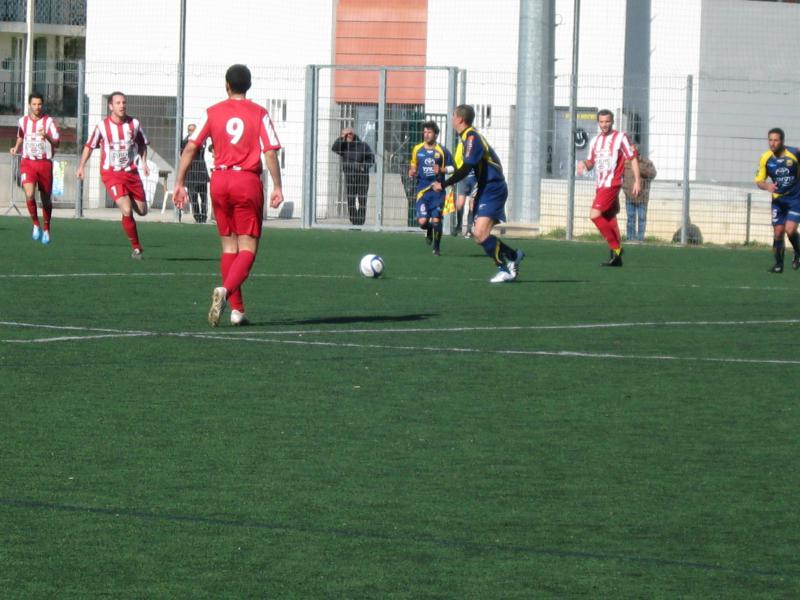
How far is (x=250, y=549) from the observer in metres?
5.91

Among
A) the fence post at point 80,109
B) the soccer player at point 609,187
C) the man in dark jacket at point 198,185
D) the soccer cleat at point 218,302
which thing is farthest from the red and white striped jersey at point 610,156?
the fence post at point 80,109

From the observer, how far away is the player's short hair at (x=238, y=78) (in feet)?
41.1

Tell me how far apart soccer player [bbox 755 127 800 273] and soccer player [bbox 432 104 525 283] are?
446cm

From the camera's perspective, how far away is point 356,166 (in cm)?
3116

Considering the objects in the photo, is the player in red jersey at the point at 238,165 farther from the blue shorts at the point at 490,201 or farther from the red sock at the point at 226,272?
the blue shorts at the point at 490,201

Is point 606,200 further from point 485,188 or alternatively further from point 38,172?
point 38,172

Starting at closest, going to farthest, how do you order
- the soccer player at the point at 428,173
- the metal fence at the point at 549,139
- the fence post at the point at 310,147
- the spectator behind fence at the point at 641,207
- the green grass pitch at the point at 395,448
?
the green grass pitch at the point at 395,448 < the soccer player at the point at 428,173 < the spectator behind fence at the point at 641,207 < the metal fence at the point at 549,139 < the fence post at the point at 310,147

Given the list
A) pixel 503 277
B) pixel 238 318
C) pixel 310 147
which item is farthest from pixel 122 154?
pixel 310 147

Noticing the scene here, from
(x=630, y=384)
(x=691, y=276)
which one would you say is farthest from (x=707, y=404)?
(x=691, y=276)

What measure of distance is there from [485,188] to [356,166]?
12.6m

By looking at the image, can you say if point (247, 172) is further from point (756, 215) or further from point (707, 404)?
point (756, 215)

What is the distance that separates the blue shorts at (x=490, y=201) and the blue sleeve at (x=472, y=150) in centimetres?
61

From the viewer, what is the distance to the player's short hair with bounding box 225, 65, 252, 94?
12.5 metres

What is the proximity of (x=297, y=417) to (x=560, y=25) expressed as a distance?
32.9 m
